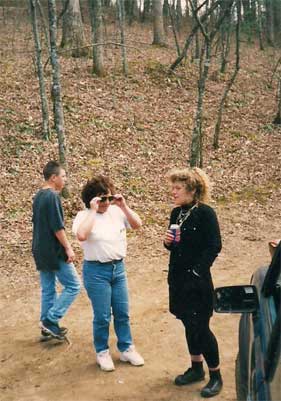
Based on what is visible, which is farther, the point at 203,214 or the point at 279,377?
the point at 203,214

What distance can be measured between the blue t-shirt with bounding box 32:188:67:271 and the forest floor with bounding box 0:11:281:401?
3.25 feet

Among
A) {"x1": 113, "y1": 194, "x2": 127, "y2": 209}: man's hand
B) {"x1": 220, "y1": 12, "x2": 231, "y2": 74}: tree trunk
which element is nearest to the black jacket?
{"x1": 113, "y1": 194, "x2": 127, "y2": 209}: man's hand

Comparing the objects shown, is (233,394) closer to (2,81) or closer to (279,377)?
(279,377)

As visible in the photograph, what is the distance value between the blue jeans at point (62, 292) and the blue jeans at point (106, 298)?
0.64 metres

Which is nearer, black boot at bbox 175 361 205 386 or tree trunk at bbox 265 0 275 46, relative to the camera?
black boot at bbox 175 361 205 386

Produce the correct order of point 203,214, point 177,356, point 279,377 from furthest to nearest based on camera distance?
point 177,356 < point 203,214 < point 279,377

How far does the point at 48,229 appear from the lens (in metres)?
5.25

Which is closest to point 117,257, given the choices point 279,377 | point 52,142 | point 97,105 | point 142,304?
point 142,304

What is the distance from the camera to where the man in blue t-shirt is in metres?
5.19

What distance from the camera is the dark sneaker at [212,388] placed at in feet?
13.9

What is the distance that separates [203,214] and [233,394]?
64.2 inches

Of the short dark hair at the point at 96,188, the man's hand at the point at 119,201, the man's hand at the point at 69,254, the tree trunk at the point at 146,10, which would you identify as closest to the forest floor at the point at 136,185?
the man's hand at the point at 69,254

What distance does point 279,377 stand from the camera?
2.09m

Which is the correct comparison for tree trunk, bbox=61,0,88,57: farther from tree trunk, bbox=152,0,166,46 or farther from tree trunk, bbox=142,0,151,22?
tree trunk, bbox=142,0,151,22
